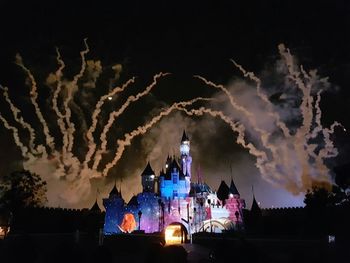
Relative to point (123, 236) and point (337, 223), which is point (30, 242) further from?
point (337, 223)

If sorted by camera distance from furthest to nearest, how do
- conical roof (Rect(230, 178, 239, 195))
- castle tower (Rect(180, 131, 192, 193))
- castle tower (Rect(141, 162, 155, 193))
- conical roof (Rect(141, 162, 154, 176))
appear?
1. castle tower (Rect(180, 131, 192, 193))
2. conical roof (Rect(141, 162, 154, 176))
3. conical roof (Rect(230, 178, 239, 195))
4. castle tower (Rect(141, 162, 155, 193))

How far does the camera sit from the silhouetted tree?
51.7m

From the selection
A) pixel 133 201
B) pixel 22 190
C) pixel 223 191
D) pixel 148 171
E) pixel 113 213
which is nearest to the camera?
pixel 22 190

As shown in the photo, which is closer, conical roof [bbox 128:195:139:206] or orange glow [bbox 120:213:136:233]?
orange glow [bbox 120:213:136:233]

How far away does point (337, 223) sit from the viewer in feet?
133

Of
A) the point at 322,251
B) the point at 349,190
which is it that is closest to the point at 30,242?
the point at 322,251

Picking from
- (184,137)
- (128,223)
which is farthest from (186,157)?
(128,223)

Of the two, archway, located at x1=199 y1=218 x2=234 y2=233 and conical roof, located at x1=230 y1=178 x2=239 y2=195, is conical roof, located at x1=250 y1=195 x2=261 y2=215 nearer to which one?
archway, located at x1=199 y1=218 x2=234 y2=233

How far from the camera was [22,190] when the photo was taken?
54.3 m

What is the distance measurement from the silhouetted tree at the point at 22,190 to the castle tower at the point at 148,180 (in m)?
27.3

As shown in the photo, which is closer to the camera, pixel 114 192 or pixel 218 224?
pixel 218 224

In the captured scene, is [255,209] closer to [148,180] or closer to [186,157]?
[186,157]

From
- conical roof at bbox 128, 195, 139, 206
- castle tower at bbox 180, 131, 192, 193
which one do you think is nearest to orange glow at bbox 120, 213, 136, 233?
conical roof at bbox 128, 195, 139, 206

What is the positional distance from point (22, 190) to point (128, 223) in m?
25.2
